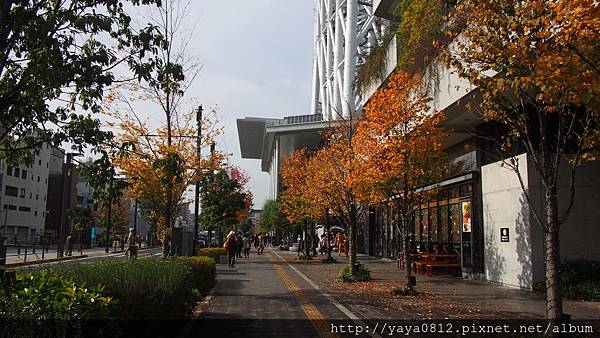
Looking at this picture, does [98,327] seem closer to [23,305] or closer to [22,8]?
[23,305]

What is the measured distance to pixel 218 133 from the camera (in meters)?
18.7

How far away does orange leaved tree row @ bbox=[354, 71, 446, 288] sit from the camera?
1298 centimetres

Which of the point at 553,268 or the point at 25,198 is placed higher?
the point at 25,198

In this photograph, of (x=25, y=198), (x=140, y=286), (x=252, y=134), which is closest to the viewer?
(x=140, y=286)

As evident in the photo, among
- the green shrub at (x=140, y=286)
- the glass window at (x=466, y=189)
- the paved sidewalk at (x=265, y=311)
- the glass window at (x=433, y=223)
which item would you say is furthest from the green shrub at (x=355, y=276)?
the green shrub at (x=140, y=286)

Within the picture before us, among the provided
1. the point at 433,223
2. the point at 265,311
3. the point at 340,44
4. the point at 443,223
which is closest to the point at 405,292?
the point at 265,311

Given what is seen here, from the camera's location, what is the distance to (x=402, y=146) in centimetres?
1279

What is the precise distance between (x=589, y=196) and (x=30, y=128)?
46.2 ft

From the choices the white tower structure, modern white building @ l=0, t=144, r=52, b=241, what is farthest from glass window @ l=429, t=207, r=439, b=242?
modern white building @ l=0, t=144, r=52, b=241

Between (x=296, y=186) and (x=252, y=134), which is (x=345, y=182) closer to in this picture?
(x=296, y=186)

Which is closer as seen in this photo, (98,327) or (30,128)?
(98,327)

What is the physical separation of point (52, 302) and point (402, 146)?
31.9 ft

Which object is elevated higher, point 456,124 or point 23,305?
point 456,124

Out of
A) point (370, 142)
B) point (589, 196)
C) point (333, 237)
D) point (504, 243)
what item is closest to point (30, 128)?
point (370, 142)
